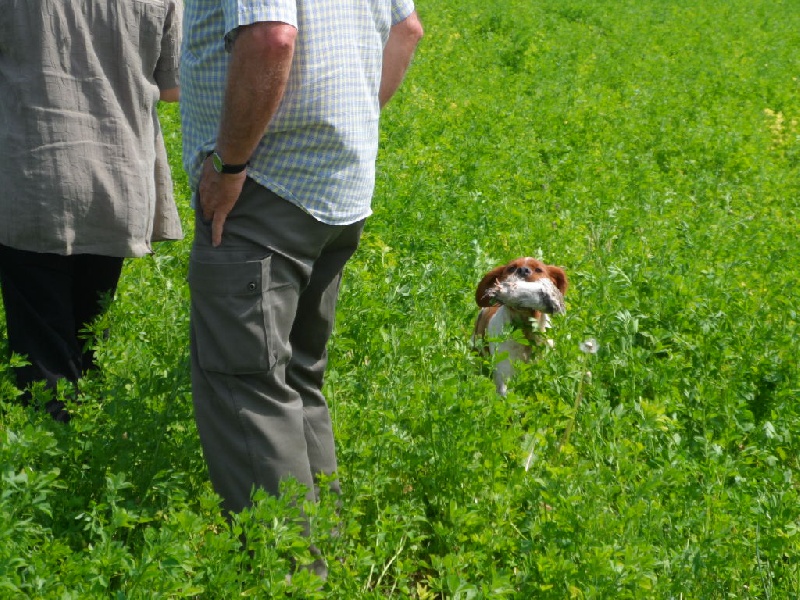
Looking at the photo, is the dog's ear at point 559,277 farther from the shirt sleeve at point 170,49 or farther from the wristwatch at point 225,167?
the wristwatch at point 225,167

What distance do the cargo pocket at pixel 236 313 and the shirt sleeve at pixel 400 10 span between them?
3.22 ft

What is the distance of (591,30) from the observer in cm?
2019

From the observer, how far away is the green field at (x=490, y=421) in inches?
113

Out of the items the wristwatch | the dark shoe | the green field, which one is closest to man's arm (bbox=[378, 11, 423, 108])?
the wristwatch

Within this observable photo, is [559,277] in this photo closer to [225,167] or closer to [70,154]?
[70,154]

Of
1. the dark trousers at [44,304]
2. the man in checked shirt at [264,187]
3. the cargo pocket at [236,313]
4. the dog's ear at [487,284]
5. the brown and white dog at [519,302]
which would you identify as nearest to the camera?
the man in checked shirt at [264,187]

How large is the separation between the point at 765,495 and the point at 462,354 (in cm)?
136

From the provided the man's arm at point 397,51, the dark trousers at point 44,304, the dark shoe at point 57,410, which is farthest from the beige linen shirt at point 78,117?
the man's arm at point 397,51

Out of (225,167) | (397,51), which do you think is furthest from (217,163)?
(397,51)

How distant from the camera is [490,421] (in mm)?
3746

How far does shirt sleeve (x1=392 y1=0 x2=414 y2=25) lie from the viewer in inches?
127

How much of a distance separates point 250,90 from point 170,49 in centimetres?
148

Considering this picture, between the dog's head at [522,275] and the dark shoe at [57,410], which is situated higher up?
the dog's head at [522,275]

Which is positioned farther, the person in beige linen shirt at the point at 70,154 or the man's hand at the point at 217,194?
the person in beige linen shirt at the point at 70,154
